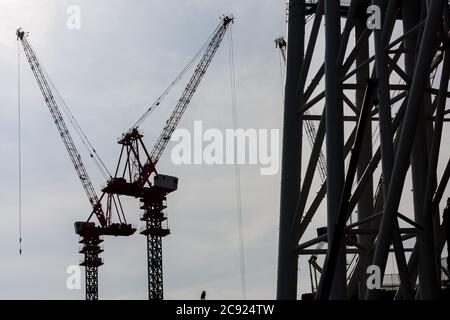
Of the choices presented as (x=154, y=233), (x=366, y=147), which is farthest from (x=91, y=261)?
(x=366, y=147)

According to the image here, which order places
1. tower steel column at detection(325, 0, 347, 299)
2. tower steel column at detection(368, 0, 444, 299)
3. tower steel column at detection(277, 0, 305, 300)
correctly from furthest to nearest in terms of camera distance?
tower steel column at detection(277, 0, 305, 300) < tower steel column at detection(325, 0, 347, 299) < tower steel column at detection(368, 0, 444, 299)

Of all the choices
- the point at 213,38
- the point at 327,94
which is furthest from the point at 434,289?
the point at 213,38

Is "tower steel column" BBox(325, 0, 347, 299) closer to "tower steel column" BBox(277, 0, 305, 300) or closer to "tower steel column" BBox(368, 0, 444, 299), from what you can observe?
"tower steel column" BBox(368, 0, 444, 299)

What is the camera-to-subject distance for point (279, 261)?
4469 cm

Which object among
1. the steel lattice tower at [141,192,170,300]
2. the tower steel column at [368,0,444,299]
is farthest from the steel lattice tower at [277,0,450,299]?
the steel lattice tower at [141,192,170,300]

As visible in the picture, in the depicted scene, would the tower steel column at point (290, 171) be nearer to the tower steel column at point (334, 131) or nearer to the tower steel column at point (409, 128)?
the tower steel column at point (334, 131)

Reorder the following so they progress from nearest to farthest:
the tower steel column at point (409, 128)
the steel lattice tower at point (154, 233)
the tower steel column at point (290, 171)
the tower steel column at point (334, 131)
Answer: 1. the tower steel column at point (409, 128)
2. the tower steel column at point (334, 131)
3. the tower steel column at point (290, 171)
4. the steel lattice tower at point (154, 233)

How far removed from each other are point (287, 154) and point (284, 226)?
3.54 metres

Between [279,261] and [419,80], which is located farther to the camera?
[279,261]

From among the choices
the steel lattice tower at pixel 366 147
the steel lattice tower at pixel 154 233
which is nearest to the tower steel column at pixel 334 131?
the steel lattice tower at pixel 366 147

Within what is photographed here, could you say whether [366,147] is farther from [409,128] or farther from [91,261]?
[91,261]
